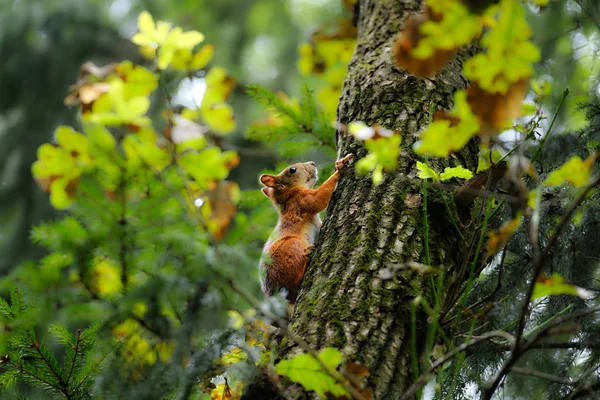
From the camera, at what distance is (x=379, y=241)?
5.26 feet

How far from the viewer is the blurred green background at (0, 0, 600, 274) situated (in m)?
4.20

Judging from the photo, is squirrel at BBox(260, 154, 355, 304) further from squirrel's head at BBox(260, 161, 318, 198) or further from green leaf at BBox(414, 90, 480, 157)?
green leaf at BBox(414, 90, 480, 157)

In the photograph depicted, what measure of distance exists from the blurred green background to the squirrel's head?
0.99 feet

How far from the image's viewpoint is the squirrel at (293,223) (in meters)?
2.50

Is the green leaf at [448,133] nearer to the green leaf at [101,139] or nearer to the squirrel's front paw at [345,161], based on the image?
the green leaf at [101,139]

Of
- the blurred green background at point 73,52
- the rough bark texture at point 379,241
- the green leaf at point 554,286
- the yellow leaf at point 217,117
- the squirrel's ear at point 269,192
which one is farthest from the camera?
the blurred green background at point 73,52

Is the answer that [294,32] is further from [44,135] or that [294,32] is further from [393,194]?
[393,194]

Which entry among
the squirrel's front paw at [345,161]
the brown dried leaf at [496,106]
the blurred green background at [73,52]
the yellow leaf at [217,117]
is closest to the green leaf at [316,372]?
the brown dried leaf at [496,106]

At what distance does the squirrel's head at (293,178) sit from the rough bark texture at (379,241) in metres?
0.99

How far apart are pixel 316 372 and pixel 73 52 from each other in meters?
4.40

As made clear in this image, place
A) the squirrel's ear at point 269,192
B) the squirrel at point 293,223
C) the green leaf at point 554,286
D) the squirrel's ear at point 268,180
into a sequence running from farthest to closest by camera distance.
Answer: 1. the squirrel's ear at point 269,192
2. the squirrel's ear at point 268,180
3. the squirrel at point 293,223
4. the green leaf at point 554,286

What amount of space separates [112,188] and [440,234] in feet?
3.35

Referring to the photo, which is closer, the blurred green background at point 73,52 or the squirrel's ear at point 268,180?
the squirrel's ear at point 268,180

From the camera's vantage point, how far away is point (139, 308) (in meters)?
1.12
